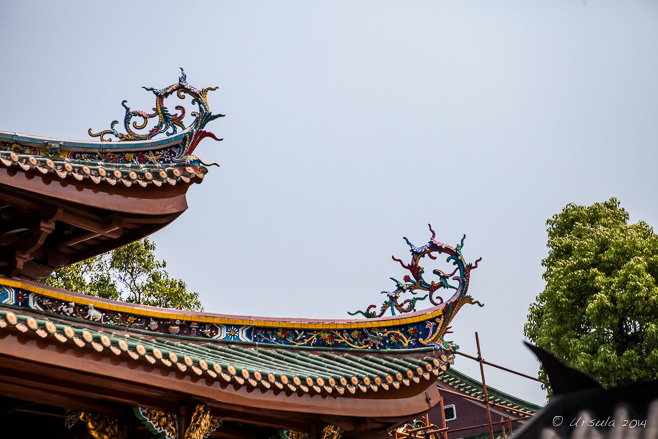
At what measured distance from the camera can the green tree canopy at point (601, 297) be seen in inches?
590

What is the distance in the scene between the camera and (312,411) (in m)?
6.19

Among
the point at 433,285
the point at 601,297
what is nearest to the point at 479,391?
the point at 601,297

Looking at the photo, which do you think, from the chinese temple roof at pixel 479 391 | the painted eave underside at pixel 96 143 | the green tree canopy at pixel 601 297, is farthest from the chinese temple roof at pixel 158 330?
the chinese temple roof at pixel 479 391

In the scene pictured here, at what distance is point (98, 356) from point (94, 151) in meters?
2.84

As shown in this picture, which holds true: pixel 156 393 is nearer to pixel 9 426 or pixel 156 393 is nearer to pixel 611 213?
pixel 9 426

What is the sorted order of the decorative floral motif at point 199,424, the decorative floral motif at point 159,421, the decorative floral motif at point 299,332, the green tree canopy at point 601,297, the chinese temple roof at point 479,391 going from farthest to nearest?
1. the chinese temple roof at point 479,391
2. the green tree canopy at point 601,297
3. the decorative floral motif at point 299,332
4. the decorative floral motif at point 199,424
5. the decorative floral motif at point 159,421

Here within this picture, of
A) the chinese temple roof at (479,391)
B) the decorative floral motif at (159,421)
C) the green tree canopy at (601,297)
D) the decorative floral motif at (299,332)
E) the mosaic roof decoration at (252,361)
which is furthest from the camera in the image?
the chinese temple roof at (479,391)

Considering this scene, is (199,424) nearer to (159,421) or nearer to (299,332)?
(159,421)

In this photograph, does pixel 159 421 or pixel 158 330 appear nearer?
pixel 159 421

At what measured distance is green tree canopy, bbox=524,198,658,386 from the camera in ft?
49.2

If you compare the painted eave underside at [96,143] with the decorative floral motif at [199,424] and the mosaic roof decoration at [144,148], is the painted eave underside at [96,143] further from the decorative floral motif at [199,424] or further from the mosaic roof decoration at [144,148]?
the decorative floral motif at [199,424]

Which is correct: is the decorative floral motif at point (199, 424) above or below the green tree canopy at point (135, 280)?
below

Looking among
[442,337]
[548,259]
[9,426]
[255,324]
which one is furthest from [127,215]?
[548,259]

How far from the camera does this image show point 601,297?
15.5m
